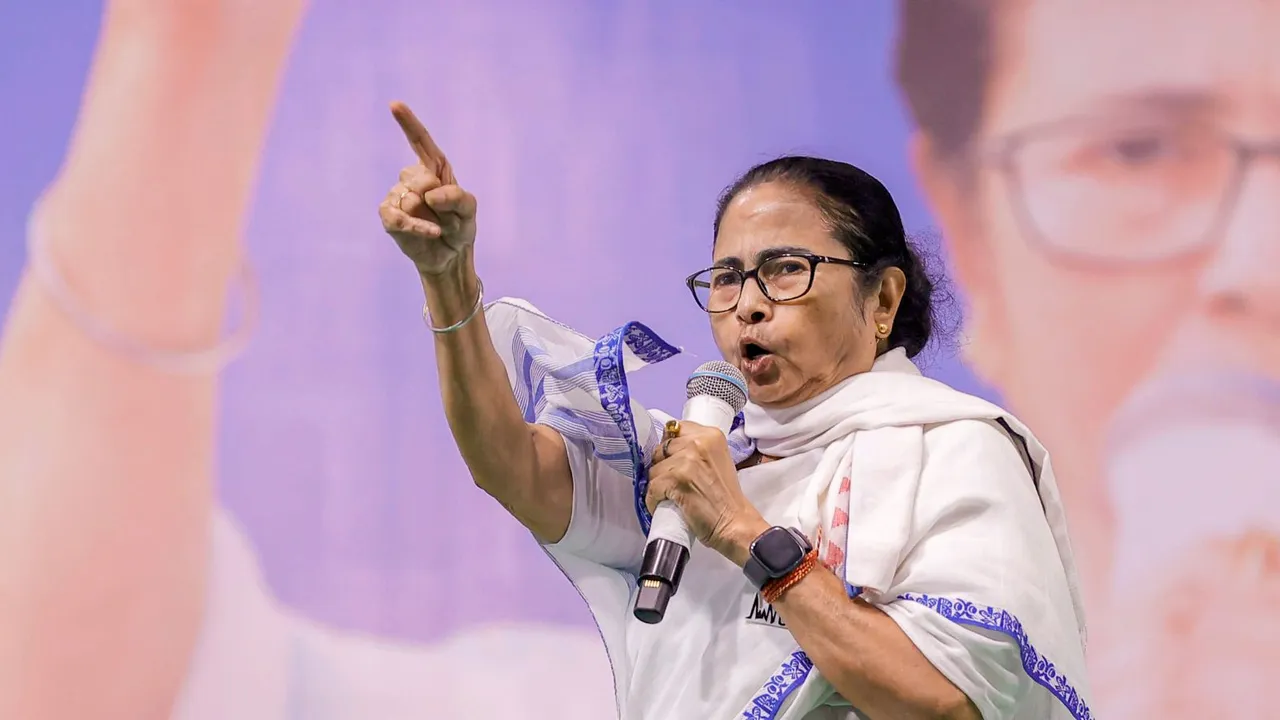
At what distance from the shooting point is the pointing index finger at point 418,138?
1.31 meters

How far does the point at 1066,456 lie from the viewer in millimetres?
2539

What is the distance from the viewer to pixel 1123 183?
8.72 feet

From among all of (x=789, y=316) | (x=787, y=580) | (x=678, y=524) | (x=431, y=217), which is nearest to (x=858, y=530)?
(x=787, y=580)

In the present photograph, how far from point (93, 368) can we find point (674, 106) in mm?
1295

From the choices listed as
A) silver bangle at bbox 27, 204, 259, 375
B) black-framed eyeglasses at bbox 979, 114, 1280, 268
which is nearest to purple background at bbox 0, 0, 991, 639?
silver bangle at bbox 27, 204, 259, 375

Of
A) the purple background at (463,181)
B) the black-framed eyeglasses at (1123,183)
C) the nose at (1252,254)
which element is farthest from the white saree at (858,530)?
the nose at (1252,254)

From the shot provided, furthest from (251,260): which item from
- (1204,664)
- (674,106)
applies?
(1204,664)

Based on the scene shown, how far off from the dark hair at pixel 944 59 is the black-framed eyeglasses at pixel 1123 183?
11 cm

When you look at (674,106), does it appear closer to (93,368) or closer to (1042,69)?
(1042,69)

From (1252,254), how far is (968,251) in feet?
1.91

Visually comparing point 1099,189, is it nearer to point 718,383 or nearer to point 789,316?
point 789,316

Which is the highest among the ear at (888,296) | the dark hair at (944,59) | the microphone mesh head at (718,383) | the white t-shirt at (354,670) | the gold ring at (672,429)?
the dark hair at (944,59)

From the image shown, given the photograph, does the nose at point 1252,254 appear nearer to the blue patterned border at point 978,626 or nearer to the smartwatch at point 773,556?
the blue patterned border at point 978,626

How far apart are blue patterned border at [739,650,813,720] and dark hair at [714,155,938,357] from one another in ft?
1.75
